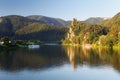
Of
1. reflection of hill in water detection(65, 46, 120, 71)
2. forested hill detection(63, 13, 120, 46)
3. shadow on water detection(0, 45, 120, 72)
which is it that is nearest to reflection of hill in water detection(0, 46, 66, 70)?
shadow on water detection(0, 45, 120, 72)

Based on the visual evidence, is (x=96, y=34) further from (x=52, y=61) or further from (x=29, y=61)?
(x=29, y=61)

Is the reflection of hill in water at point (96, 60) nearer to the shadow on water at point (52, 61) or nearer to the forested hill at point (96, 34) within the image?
the shadow on water at point (52, 61)

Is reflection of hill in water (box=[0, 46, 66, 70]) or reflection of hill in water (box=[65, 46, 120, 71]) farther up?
reflection of hill in water (box=[0, 46, 66, 70])

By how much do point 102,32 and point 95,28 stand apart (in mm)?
6507

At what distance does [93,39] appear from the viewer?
141 metres

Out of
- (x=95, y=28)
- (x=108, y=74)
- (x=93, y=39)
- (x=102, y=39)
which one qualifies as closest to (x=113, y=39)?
(x=102, y=39)

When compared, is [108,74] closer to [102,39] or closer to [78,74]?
[78,74]

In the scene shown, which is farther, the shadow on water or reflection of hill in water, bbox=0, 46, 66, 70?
the shadow on water

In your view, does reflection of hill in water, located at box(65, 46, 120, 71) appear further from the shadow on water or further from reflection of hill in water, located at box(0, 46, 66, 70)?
reflection of hill in water, located at box(0, 46, 66, 70)

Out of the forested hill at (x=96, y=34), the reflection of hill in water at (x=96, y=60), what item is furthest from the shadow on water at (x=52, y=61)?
the forested hill at (x=96, y=34)

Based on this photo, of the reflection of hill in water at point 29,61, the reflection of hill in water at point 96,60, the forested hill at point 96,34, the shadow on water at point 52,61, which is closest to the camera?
the reflection of hill in water at point 29,61

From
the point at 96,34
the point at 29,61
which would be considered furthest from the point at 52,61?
the point at 96,34

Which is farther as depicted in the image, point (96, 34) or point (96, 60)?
point (96, 34)

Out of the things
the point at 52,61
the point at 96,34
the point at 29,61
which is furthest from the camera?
the point at 96,34
